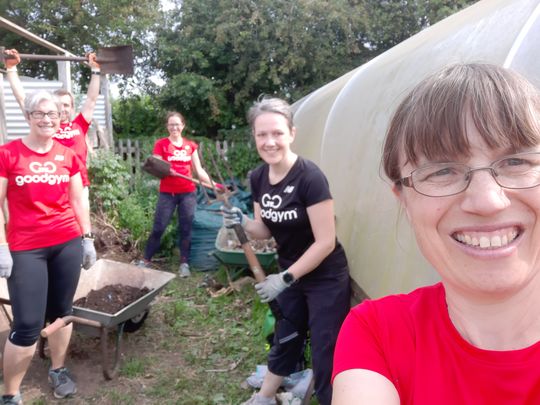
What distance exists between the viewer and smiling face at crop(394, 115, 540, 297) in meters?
0.92

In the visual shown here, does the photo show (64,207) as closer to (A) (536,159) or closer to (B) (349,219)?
(B) (349,219)

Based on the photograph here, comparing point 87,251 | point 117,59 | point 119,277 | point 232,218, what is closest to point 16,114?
point 117,59

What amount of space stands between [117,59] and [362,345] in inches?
229

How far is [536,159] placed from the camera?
0.92 meters

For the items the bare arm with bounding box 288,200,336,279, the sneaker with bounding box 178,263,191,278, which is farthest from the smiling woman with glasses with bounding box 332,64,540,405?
the sneaker with bounding box 178,263,191,278

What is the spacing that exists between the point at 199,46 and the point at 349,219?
9.80 meters

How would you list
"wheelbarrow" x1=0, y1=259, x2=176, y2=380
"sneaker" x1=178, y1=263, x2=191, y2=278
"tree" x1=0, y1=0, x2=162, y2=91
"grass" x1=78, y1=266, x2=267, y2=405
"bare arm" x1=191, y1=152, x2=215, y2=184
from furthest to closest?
1. "tree" x1=0, y1=0, x2=162, y2=91
2. "bare arm" x1=191, y1=152, x2=215, y2=184
3. "sneaker" x1=178, y1=263, x2=191, y2=278
4. "grass" x1=78, y1=266, x2=267, y2=405
5. "wheelbarrow" x1=0, y1=259, x2=176, y2=380

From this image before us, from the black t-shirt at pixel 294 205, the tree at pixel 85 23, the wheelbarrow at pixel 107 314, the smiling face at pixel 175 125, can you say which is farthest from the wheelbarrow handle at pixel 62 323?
the tree at pixel 85 23

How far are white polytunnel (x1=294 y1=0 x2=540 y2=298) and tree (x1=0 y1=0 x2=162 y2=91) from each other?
37.3ft

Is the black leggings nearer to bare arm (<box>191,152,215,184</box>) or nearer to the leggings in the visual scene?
the leggings

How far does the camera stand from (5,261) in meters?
2.89

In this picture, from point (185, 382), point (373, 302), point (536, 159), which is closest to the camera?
point (536, 159)

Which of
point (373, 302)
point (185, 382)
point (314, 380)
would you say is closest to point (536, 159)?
point (373, 302)

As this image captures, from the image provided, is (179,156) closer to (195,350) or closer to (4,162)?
(195,350)
